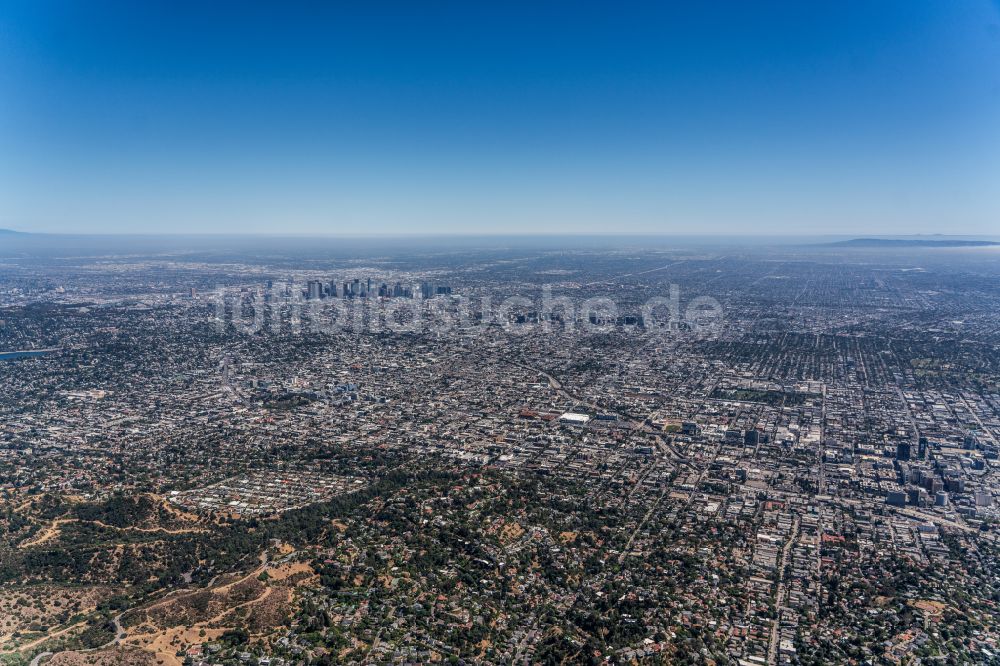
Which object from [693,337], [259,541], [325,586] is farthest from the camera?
[693,337]

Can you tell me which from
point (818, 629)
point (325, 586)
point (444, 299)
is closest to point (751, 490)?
point (818, 629)

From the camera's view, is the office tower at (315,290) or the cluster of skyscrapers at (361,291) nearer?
the office tower at (315,290)

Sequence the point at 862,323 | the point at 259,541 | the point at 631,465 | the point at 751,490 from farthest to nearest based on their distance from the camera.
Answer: the point at 862,323, the point at 631,465, the point at 751,490, the point at 259,541

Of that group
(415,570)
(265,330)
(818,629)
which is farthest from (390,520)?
(265,330)

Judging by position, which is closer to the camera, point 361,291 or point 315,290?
point 315,290

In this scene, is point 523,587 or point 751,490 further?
point 751,490

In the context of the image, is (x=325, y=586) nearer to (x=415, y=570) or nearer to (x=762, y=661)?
(x=415, y=570)

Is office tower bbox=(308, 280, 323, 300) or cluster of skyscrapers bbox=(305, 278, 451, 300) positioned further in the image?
cluster of skyscrapers bbox=(305, 278, 451, 300)

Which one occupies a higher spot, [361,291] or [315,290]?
[315,290]

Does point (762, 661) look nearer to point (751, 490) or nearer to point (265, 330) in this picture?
point (751, 490)
